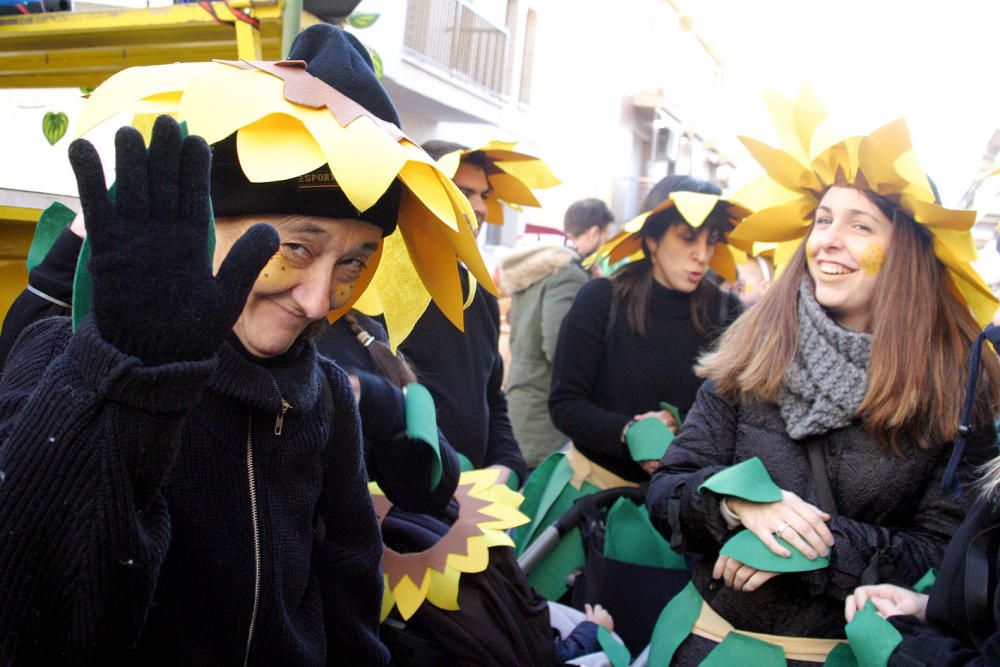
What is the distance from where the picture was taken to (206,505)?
1.22m

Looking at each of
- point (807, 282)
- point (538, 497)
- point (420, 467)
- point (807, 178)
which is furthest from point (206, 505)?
point (538, 497)

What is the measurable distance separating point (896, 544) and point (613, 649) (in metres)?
0.72

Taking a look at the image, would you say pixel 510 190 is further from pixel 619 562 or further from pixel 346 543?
pixel 346 543

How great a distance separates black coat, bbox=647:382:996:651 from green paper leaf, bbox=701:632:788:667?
4 cm

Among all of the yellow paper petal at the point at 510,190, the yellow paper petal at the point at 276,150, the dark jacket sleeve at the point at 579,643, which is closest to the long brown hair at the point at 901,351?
the dark jacket sleeve at the point at 579,643

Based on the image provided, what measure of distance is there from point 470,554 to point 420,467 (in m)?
0.30

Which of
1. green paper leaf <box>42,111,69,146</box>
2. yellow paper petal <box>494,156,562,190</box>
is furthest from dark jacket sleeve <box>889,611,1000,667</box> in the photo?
green paper leaf <box>42,111,69,146</box>

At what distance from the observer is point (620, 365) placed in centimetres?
317

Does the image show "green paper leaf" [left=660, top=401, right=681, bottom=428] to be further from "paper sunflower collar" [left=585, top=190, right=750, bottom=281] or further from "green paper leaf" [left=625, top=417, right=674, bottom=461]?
"paper sunflower collar" [left=585, top=190, right=750, bottom=281]

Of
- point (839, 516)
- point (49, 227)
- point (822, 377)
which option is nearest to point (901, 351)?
point (822, 377)

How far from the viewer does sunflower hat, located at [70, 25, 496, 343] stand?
1158mm

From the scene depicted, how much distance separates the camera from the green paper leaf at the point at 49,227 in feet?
4.57

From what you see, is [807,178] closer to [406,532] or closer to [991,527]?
[991,527]

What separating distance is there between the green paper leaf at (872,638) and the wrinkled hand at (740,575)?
0.20 m
